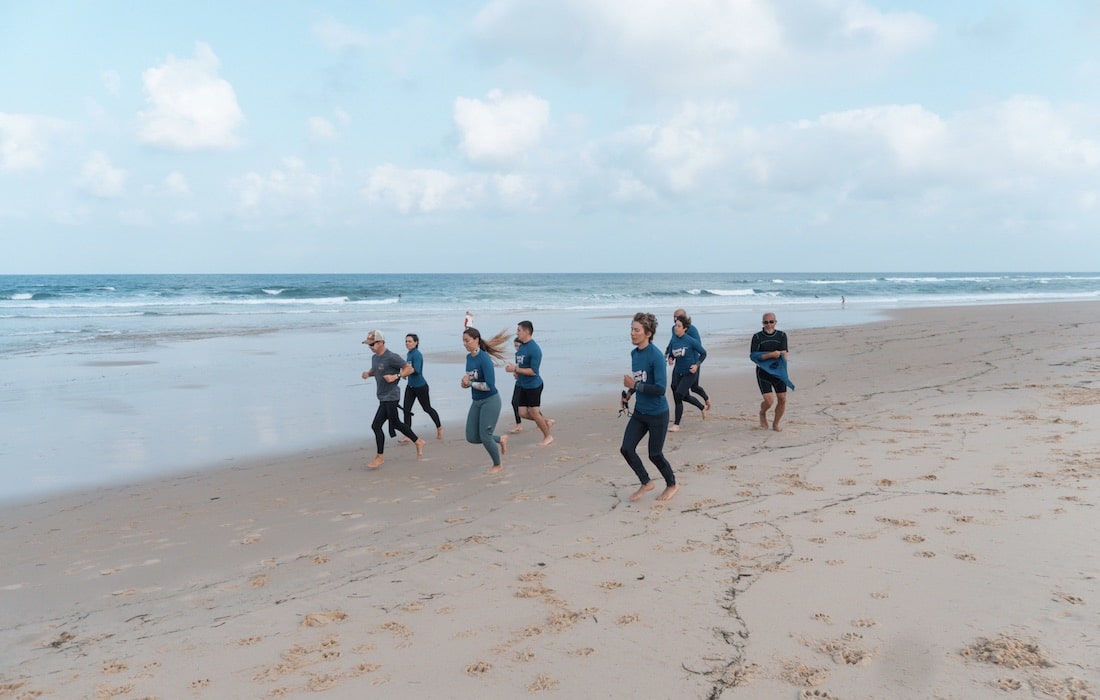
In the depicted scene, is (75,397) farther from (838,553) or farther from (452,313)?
(452,313)

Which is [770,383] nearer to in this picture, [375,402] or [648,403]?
→ [648,403]

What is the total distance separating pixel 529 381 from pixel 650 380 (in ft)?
10.6

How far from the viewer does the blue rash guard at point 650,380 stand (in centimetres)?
659

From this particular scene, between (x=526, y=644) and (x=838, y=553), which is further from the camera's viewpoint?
(x=838, y=553)

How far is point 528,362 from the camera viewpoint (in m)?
9.53

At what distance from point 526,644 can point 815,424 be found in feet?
23.3

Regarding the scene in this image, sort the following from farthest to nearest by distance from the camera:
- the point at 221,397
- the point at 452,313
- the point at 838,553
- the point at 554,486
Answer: the point at 452,313 < the point at 221,397 < the point at 554,486 < the point at 838,553

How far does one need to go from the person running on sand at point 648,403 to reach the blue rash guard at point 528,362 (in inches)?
110

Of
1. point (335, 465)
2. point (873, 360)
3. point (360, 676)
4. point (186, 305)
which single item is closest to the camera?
point (360, 676)

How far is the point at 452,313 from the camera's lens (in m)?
39.4

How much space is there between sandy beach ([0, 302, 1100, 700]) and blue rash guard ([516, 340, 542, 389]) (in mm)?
863

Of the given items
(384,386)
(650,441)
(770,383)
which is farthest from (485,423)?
(770,383)

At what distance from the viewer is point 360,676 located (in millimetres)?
3889

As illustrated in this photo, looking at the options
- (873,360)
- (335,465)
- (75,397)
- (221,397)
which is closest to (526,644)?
(335,465)
